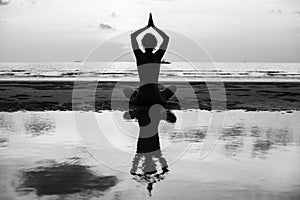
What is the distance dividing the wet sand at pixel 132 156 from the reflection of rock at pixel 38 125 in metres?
0.03

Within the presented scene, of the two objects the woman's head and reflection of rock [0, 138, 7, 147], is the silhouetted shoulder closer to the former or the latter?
the woman's head

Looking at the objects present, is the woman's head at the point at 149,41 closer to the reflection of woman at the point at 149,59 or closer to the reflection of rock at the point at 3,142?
the reflection of woman at the point at 149,59

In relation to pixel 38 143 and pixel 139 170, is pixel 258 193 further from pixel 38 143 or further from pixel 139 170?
pixel 38 143

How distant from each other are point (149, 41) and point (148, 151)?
589cm

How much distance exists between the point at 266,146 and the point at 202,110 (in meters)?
6.30

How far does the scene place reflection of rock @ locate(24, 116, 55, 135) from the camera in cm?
1012

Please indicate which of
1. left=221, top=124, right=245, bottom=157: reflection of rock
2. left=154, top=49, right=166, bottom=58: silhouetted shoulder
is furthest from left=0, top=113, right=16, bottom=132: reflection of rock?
left=221, top=124, right=245, bottom=157: reflection of rock

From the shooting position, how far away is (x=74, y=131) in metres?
10.2

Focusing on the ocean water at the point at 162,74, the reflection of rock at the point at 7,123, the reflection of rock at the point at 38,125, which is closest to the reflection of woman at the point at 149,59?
the reflection of rock at the point at 38,125

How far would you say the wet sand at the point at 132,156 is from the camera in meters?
5.43

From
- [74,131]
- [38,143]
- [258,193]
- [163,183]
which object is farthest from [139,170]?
[74,131]

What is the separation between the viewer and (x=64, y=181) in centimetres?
588

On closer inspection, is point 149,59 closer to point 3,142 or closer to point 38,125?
point 38,125

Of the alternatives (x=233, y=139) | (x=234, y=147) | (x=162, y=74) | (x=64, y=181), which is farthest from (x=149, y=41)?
(x=162, y=74)
